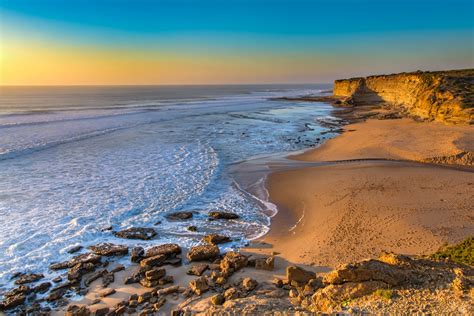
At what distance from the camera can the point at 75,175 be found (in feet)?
52.6

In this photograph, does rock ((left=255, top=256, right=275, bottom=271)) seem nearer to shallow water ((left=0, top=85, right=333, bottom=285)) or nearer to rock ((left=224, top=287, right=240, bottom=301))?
rock ((left=224, top=287, right=240, bottom=301))

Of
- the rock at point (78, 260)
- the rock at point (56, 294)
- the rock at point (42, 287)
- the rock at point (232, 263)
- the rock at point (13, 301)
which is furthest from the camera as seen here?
the rock at point (78, 260)

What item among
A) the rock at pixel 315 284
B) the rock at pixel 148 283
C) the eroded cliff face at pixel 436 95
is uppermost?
the eroded cliff face at pixel 436 95

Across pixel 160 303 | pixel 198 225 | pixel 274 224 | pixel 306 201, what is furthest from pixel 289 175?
pixel 160 303

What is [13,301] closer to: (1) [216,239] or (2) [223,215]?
(1) [216,239]

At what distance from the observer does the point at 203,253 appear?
328 inches

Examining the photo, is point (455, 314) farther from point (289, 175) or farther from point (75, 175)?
point (75, 175)

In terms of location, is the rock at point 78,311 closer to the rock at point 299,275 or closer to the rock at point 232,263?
the rock at point 232,263

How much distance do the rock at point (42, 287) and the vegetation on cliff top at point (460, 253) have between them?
802 centimetres

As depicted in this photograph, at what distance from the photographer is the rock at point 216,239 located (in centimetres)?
937

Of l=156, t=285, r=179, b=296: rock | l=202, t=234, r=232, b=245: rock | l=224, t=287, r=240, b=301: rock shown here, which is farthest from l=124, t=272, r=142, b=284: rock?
l=202, t=234, r=232, b=245: rock

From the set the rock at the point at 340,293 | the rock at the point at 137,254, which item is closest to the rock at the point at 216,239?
the rock at the point at 137,254

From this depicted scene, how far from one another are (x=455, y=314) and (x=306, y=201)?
8040 mm

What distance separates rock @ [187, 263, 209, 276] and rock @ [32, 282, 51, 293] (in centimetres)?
293
